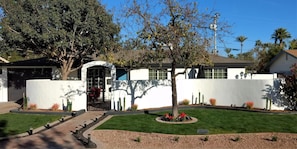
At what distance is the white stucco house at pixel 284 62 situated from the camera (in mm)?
27856

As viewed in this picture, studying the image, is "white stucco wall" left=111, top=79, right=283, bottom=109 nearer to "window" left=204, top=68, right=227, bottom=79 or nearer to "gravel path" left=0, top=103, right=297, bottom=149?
"window" left=204, top=68, right=227, bottom=79

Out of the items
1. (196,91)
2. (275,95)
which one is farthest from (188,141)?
(196,91)

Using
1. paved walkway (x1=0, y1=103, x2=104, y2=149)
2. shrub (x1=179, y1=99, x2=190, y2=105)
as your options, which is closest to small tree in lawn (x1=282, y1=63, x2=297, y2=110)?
shrub (x1=179, y1=99, x2=190, y2=105)

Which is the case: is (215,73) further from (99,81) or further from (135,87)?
(99,81)

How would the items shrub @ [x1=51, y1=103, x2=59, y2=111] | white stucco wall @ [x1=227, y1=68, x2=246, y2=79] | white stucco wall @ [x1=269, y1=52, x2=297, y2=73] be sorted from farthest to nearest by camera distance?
white stucco wall @ [x1=269, y1=52, x2=297, y2=73], white stucco wall @ [x1=227, y1=68, x2=246, y2=79], shrub @ [x1=51, y1=103, x2=59, y2=111]

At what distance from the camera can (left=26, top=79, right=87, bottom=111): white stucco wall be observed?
1653cm

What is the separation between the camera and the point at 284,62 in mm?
29719

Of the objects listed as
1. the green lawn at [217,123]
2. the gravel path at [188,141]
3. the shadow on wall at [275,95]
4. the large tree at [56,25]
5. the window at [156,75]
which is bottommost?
the gravel path at [188,141]

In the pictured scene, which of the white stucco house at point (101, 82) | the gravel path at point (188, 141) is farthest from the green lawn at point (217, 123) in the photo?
the white stucco house at point (101, 82)

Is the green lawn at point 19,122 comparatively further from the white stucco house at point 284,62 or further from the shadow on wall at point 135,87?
the white stucco house at point 284,62

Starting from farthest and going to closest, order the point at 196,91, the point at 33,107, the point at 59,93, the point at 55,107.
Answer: the point at 196,91
the point at 33,107
the point at 59,93
the point at 55,107

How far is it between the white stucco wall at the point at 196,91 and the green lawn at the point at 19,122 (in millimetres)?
3928

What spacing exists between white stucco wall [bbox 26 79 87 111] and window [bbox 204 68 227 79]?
10.7m

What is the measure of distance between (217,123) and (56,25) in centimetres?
1060
